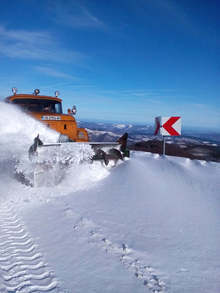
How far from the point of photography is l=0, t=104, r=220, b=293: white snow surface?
2.16 metres

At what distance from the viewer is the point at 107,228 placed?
3283mm

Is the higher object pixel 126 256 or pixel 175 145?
pixel 175 145

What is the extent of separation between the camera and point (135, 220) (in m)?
3.54

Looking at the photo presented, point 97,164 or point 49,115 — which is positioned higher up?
point 49,115

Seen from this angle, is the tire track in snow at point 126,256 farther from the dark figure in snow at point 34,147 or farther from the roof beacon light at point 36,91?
the roof beacon light at point 36,91

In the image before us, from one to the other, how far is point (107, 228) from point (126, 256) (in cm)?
77

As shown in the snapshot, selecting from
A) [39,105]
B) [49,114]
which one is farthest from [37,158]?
[39,105]

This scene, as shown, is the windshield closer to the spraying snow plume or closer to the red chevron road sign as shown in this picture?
the spraying snow plume

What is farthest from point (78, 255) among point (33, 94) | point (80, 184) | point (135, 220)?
point (33, 94)

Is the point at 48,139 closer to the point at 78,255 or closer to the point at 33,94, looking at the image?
the point at 33,94

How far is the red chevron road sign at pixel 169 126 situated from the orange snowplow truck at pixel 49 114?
272 cm

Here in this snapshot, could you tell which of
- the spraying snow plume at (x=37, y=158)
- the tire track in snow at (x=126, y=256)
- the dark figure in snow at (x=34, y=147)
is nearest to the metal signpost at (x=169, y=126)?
the spraying snow plume at (x=37, y=158)

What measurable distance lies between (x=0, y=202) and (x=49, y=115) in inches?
127

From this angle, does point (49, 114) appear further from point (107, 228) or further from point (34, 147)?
point (107, 228)
